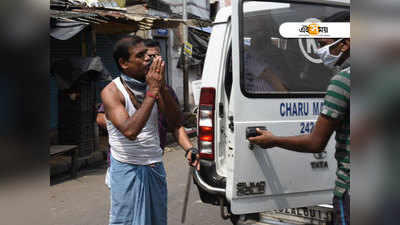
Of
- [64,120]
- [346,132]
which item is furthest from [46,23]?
[64,120]

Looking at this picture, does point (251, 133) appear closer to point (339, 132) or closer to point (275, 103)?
point (275, 103)

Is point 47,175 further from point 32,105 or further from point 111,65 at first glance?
point 111,65

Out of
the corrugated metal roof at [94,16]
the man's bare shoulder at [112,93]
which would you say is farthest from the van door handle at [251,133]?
the corrugated metal roof at [94,16]

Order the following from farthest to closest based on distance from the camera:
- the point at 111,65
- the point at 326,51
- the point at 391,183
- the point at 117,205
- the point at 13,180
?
the point at 111,65, the point at 326,51, the point at 117,205, the point at 391,183, the point at 13,180

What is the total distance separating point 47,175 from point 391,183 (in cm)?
55

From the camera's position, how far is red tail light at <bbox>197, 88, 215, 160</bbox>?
371 cm

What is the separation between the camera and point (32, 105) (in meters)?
0.61

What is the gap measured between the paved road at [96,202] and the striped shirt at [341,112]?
2.75 meters

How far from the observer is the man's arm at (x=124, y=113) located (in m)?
2.44

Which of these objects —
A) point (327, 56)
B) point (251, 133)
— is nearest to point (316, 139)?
point (251, 133)

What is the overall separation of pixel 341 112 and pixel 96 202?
15.1 feet

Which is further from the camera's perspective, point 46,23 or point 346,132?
point 346,132

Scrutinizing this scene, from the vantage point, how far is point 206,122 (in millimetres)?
3746

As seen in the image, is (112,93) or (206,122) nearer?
(112,93)
